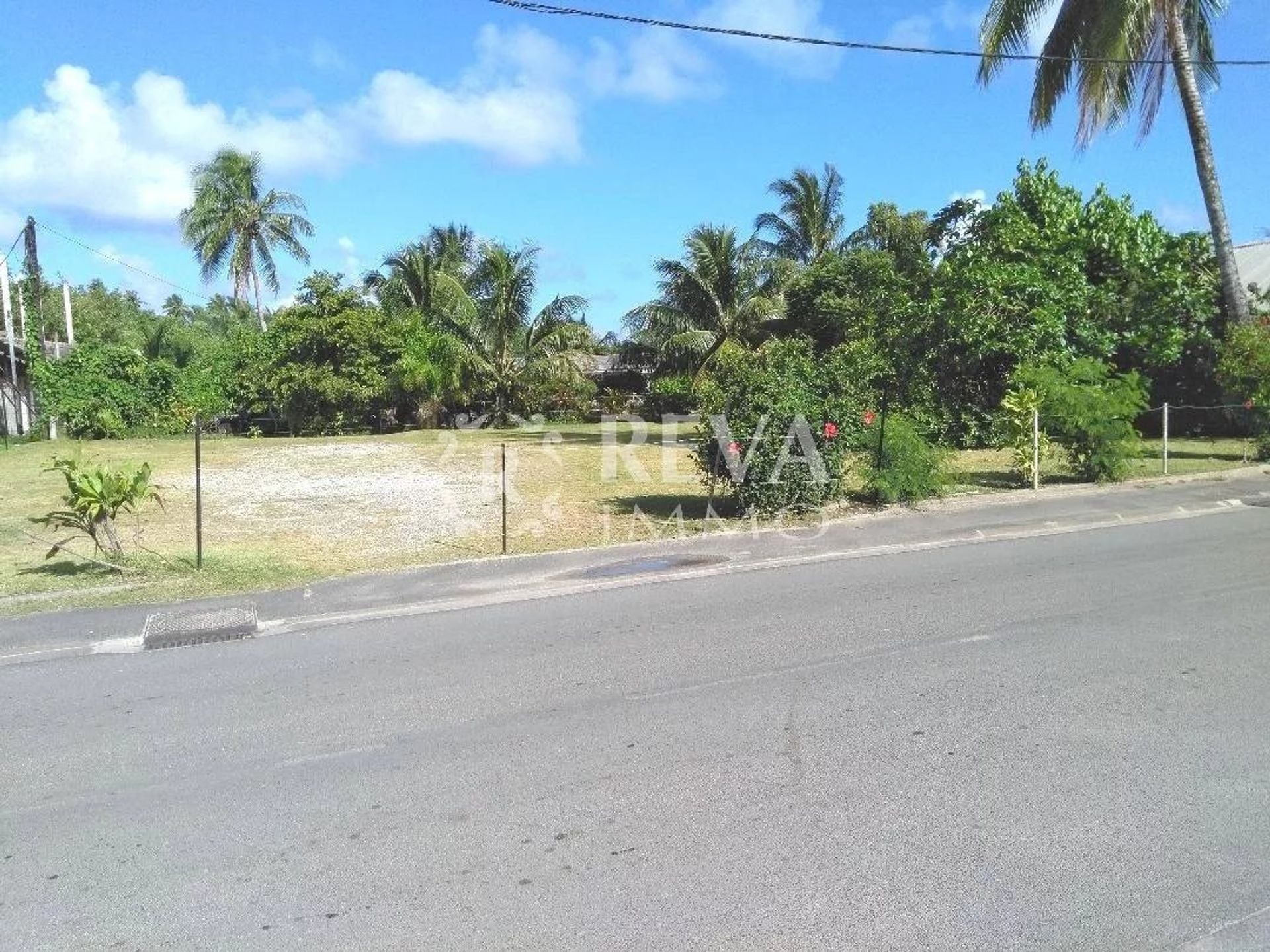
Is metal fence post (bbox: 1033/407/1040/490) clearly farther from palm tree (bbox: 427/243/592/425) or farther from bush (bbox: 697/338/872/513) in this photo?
palm tree (bbox: 427/243/592/425)

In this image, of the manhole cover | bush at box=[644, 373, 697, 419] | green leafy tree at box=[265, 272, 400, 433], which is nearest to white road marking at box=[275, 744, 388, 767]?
the manhole cover

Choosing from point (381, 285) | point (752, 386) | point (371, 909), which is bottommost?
point (371, 909)

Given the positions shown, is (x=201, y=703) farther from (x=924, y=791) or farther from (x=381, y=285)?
(x=381, y=285)

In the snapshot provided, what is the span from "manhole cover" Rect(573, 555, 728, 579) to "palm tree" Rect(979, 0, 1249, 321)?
42.0ft

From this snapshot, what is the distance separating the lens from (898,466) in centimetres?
1350

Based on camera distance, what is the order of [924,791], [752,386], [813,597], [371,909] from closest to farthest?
[371,909] < [924,791] < [813,597] < [752,386]

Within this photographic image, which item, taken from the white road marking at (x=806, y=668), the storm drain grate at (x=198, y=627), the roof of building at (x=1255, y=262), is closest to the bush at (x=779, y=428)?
the white road marking at (x=806, y=668)

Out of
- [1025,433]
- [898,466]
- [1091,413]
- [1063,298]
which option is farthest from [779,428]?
[1063,298]

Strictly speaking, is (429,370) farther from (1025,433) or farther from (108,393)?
(1025,433)

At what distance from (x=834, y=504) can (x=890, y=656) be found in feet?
22.5

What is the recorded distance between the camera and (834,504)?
43.5 ft

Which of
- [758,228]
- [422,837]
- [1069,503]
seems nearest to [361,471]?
[1069,503]

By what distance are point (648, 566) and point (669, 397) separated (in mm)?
24443

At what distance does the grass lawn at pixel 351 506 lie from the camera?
1034 cm
